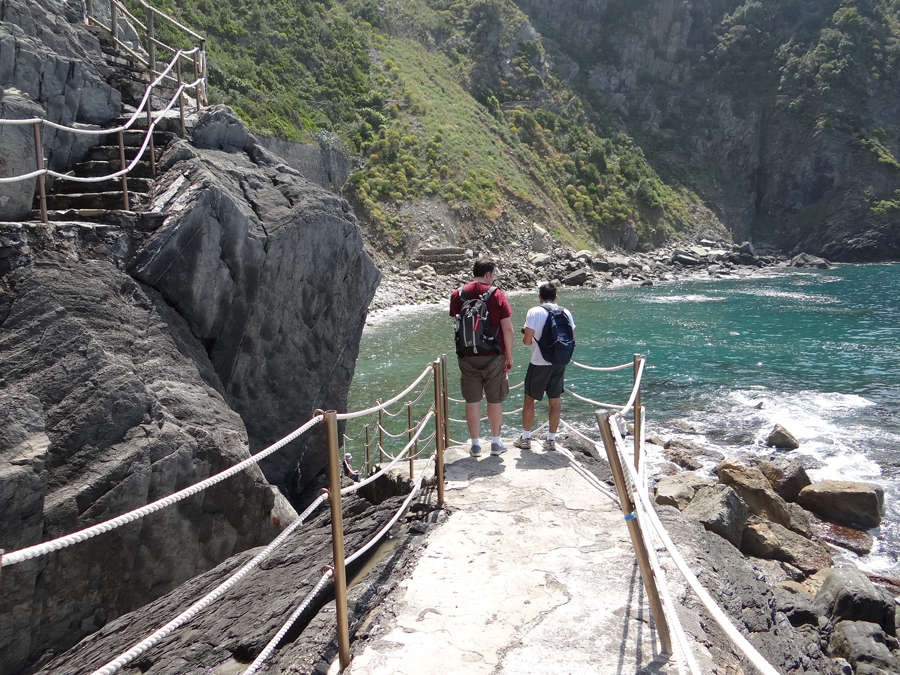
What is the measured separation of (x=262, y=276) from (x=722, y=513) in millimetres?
6488

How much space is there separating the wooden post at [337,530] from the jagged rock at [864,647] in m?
4.90

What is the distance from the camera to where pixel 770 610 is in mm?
4270

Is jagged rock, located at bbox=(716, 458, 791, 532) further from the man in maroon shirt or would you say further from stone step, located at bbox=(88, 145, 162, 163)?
stone step, located at bbox=(88, 145, 162, 163)

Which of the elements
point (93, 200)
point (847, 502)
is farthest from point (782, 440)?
point (93, 200)

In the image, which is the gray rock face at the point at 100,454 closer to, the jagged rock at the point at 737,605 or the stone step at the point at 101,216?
the stone step at the point at 101,216

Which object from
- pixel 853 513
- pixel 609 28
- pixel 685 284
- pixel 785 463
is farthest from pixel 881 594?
pixel 609 28

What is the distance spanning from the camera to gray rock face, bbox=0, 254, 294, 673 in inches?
157

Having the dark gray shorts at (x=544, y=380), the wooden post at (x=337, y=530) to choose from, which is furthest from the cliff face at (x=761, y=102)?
the wooden post at (x=337, y=530)

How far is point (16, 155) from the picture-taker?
5.85 metres

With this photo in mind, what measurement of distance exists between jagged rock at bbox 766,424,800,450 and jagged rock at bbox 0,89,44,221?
13.6m

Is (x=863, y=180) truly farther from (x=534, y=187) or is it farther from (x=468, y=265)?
(x=468, y=265)

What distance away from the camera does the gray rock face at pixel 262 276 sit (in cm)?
641

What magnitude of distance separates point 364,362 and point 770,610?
1685 centimetres

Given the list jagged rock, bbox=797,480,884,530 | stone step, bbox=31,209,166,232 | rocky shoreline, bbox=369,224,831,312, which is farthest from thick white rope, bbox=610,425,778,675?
rocky shoreline, bbox=369,224,831,312
